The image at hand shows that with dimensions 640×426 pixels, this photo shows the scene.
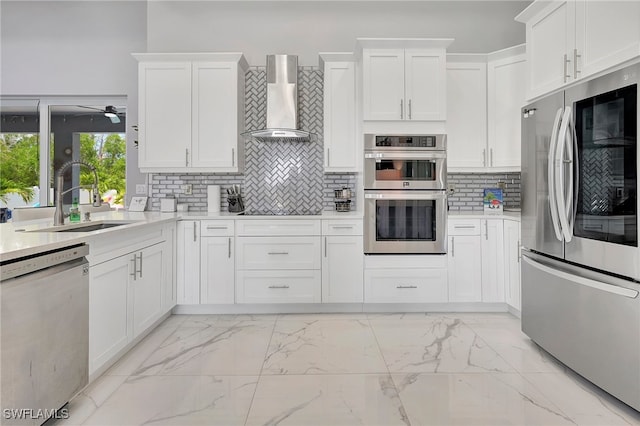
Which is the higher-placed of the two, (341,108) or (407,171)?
(341,108)

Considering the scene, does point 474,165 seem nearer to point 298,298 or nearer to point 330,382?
point 298,298

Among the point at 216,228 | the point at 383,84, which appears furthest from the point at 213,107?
the point at 383,84

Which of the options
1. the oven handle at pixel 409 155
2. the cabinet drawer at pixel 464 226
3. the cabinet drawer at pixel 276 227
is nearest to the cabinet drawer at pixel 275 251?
the cabinet drawer at pixel 276 227

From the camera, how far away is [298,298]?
134 inches

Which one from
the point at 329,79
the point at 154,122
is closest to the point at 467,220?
the point at 329,79

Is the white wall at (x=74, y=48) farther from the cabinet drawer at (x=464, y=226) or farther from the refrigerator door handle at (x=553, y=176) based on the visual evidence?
the refrigerator door handle at (x=553, y=176)

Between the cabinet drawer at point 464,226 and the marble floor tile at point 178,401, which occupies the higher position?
the cabinet drawer at point 464,226

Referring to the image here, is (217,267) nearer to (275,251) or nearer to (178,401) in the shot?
(275,251)

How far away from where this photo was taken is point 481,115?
146 inches

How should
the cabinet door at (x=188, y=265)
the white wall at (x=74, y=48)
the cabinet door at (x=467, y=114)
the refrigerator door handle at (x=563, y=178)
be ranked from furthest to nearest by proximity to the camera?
1. the white wall at (x=74, y=48)
2. the cabinet door at (x=467, y=114)
3. the cabinet door at (x=188, y=265)
4. the refrigerator door handle at (x=563, y=178)

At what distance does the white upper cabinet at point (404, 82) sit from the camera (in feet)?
11.2

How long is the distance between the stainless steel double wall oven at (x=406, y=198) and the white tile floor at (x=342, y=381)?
721 mm

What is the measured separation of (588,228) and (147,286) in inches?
111

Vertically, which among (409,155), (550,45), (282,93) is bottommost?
(409,155)
